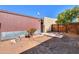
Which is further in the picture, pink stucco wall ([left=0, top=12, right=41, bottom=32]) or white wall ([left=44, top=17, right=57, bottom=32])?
white wall ([left=44, top=17, right=57, bottom=32])

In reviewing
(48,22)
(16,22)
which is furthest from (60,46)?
(16,22)

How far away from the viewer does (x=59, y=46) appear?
113 inches

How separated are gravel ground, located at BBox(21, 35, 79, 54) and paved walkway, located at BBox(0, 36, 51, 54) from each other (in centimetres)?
7

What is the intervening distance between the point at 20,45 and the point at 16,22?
41cm

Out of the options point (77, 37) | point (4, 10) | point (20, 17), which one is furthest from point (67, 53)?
point (4, 10)

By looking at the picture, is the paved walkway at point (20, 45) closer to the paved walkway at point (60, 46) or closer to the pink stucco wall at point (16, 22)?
the paved walkway at point (60, 46)

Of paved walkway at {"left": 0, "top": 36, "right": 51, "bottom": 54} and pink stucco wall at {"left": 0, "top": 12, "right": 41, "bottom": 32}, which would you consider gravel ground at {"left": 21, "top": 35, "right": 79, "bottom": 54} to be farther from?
pink stucco wall at {"left": 0, "top": 12, "right": 41, "bottom": 32}

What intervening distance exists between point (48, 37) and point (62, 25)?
33 cm

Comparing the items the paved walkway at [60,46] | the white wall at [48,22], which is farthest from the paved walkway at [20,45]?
the white wall at [48,22]

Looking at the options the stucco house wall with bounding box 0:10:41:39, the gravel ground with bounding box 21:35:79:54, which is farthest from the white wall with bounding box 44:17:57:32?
the gravel ground with bounding box 21:35:79:54

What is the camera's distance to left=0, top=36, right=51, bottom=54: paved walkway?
2.80 m

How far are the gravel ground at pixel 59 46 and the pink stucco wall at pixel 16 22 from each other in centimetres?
36

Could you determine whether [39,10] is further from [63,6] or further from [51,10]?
[63,6]
